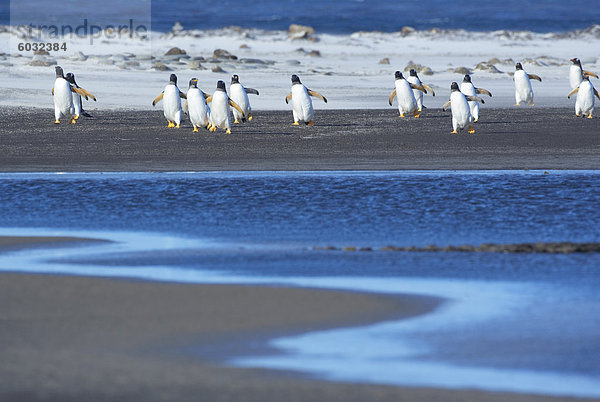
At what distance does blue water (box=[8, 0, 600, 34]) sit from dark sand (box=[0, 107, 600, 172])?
49320mm

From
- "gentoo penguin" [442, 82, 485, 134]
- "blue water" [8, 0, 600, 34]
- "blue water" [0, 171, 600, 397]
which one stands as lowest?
"blue water" [0, 171, 600, 397]

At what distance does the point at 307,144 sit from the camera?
15961mm

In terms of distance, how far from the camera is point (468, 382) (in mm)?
4992

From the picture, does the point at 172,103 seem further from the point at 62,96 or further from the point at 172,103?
the point at 62,96

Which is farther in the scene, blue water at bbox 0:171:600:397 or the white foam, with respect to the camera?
the white foam

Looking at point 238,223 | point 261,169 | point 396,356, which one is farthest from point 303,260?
point 261,169

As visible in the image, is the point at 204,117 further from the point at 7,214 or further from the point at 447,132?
the point at 7,214

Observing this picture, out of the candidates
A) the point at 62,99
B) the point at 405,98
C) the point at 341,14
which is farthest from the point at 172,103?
the point at 341,14

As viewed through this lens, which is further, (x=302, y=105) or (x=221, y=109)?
(x=302, y=105)

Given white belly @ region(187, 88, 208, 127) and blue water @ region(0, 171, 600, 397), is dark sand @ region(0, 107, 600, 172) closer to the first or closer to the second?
white belly @ region(187, 88, 208, 127)

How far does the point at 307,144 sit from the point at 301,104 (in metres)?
2.72

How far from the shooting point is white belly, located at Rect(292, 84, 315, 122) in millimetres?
18500

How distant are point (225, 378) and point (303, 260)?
285 cm

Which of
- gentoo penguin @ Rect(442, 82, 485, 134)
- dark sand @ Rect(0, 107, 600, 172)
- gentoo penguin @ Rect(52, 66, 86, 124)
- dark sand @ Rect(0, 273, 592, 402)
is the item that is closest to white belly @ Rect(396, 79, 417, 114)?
dark sand @ Rect(0, 107, 600, 172)
